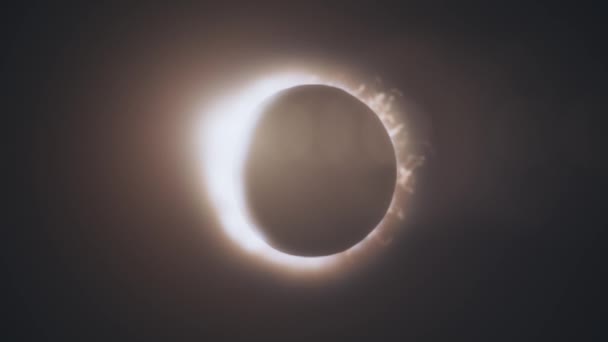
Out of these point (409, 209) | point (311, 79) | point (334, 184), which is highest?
point (311, 79)

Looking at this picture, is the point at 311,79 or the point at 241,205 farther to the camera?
the point at 311,79

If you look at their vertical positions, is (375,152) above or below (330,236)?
above

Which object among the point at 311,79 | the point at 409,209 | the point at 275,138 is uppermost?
the point at 311,79

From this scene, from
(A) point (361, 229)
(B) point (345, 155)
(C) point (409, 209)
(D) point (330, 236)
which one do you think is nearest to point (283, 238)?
(D) point (330, 236)

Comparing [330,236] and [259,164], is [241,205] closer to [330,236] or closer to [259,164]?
[259,164]

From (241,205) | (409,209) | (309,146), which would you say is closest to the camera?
(309,146)

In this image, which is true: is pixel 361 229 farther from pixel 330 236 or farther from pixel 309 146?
pixel 309 146

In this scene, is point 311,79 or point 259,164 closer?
point 259,164

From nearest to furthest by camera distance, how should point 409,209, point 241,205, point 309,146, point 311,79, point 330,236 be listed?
point 309,146 < point 330,236 < point 241,205 < point 311,79 < point 409,209

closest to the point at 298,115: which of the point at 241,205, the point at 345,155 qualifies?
the point at 345,155
